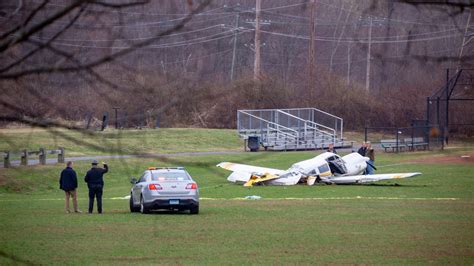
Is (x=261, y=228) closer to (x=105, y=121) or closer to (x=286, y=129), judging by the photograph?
(x=105, y=121)

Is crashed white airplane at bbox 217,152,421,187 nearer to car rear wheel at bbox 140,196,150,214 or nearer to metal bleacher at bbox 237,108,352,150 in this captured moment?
car rear wheel at bbox 140,196,150,214

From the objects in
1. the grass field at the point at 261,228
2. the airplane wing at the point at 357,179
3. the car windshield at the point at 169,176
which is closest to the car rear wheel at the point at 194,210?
the grass field at the point at 261,228

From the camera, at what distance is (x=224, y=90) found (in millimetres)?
5102

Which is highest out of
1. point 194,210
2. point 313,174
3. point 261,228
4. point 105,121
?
point 105,121

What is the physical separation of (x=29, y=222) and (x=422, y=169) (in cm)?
2971

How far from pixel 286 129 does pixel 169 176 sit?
36.4 meters

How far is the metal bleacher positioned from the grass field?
22.0 m

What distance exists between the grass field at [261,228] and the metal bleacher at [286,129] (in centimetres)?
2201

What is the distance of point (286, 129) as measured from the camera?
2494 inches

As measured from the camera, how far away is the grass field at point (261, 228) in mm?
17266

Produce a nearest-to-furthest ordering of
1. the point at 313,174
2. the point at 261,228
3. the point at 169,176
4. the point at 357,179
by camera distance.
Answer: the point at 261,228 < the point at 169,176 < the point at 357,179 < the point at 313,174

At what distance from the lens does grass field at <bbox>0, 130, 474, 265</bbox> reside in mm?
17266

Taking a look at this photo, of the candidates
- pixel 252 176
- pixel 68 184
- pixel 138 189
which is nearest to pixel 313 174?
pixel 252 176

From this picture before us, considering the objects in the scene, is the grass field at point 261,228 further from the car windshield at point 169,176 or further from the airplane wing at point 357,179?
the car windshield at point 169,176
